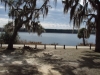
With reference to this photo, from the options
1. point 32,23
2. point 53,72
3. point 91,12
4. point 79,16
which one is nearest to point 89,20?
point 91,12

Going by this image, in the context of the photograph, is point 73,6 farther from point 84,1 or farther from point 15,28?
point 15,28

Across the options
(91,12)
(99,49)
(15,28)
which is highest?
(91,12)

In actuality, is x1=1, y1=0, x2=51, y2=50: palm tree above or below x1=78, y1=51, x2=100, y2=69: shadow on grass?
above

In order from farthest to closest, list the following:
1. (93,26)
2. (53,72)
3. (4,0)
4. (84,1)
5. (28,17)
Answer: (93,26)
(28,17)
(4,0)
(84,1)
(53,72)

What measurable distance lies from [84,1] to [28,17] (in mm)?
6183

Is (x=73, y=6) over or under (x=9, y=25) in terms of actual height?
over

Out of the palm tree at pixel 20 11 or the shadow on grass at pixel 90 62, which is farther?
the palm tree at pixel 20 11

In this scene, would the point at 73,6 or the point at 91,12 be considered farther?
the point at 91,12

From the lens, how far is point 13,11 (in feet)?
66.6

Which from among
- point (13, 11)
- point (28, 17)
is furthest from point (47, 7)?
point (13, 11)

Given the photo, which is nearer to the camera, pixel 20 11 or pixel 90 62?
pixel 90 62

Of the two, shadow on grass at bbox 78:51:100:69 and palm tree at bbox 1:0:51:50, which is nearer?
shadow on grass at bbox 78:51:100:69

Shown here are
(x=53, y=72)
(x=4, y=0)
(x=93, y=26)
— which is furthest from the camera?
(x=93, y=26)

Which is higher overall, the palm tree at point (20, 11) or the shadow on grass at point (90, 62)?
the palm tree at point (20, 11)
